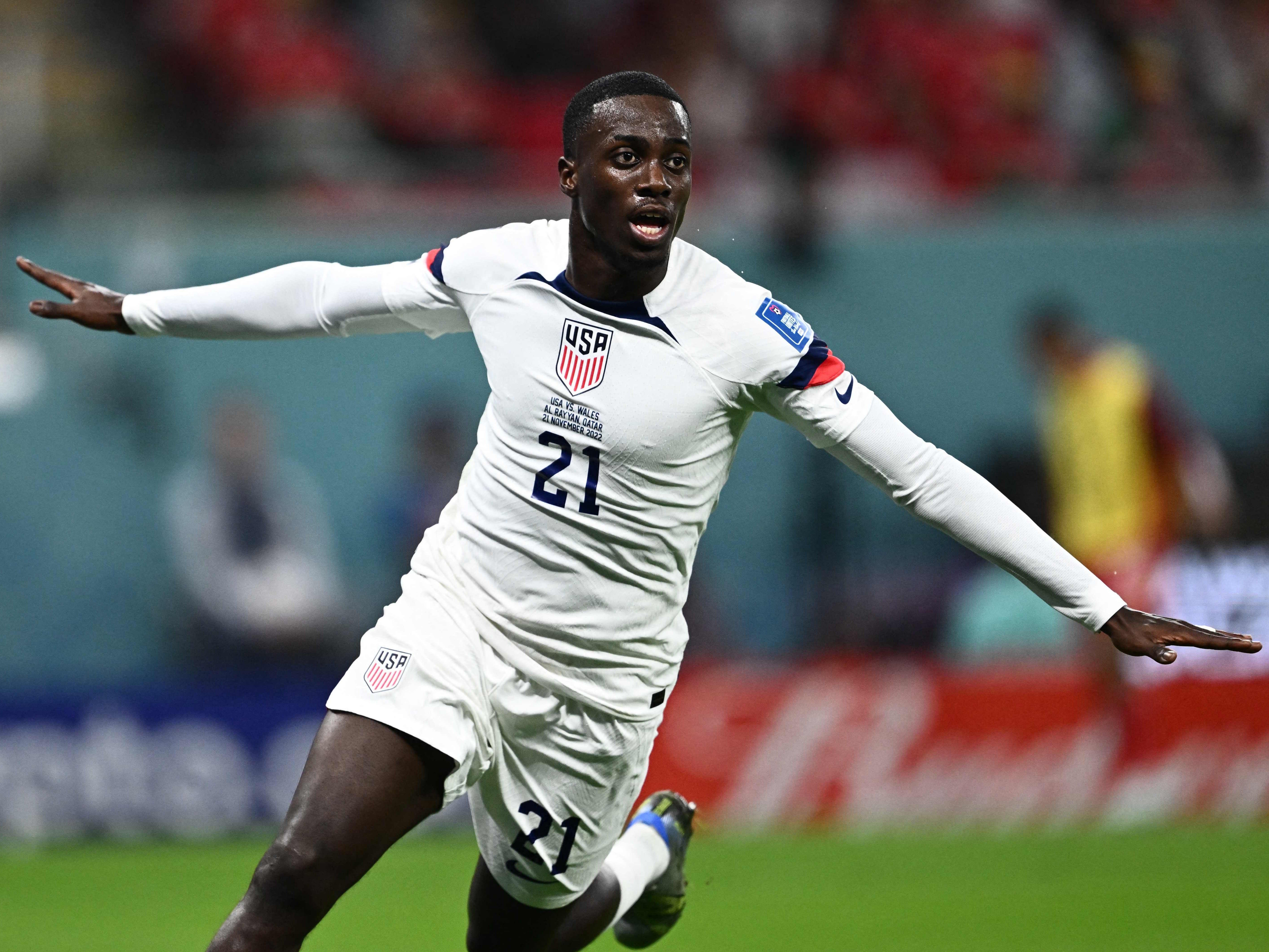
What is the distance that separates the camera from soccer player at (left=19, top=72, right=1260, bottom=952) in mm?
4109

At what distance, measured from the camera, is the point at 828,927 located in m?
6.90

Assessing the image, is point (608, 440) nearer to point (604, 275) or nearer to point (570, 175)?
point (604, 275)

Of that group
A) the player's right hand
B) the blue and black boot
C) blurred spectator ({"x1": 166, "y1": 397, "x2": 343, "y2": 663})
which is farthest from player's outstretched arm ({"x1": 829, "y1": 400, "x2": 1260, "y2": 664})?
blurred spectator ({"x1": 166, "y1": 397, "x2": 343, "y2": 663})

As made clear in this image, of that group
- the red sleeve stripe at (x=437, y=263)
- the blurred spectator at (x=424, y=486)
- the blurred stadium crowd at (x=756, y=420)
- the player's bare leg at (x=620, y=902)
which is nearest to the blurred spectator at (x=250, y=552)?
the blurred stadium crowd at (x=756, y=420)

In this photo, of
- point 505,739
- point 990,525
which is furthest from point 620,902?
point 990,525

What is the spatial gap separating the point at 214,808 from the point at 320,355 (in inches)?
129

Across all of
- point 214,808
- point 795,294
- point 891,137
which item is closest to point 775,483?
point 795,294

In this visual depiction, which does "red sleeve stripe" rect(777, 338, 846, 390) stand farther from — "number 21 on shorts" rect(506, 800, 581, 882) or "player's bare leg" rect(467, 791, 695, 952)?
"player's bare leg" rect(467, 791, 695, 952)

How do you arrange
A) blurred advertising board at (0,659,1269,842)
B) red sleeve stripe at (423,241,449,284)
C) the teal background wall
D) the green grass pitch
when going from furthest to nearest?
the teal background wall → blurred advertising board at (0,659,1269,842) → the green grass pitch → red sleeve stripe at (423,241,449,284)

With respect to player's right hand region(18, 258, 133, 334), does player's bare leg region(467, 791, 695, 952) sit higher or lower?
lower

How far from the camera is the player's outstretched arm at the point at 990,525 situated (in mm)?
4160

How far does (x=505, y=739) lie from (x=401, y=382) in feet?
25.1

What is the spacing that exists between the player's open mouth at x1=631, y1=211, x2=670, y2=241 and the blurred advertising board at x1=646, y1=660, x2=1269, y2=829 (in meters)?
6.19

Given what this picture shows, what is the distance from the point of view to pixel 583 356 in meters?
4.23
